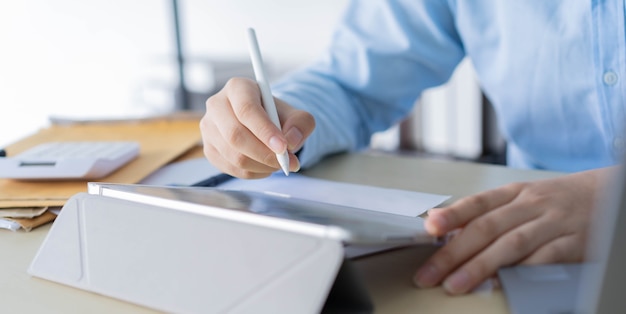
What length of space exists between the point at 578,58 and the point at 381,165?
0.85 ft

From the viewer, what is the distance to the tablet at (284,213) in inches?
14.2

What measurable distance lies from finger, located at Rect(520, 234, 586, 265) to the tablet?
6 centimetres

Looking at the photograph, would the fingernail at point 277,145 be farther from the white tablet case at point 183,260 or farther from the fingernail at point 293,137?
the white tablet case at point 183,260

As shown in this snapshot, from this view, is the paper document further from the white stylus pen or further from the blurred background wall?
the blurred background wall

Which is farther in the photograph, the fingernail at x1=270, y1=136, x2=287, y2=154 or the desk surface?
the fingernail at x1=270, y1=136, x2=287, y2=154

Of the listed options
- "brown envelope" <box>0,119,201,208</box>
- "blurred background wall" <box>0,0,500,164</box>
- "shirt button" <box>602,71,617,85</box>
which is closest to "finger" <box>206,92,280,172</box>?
"brown envelope" <box>0,119,201,208</box>

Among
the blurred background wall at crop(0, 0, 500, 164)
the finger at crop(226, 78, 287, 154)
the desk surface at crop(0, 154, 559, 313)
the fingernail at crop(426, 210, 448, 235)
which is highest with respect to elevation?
the finger at crop(226, 78, 287, 154)

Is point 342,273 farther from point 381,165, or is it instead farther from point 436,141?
point 436,141

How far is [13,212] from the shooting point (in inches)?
23.2

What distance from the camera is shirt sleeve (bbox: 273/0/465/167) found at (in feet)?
2.87

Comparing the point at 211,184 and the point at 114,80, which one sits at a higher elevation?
the point at 211,184

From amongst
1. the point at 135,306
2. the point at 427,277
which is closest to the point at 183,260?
the point at 135,306

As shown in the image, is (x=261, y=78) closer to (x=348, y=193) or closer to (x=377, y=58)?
(x=348, y=193)

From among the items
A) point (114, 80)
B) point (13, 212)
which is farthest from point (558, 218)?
point (114, 80)
